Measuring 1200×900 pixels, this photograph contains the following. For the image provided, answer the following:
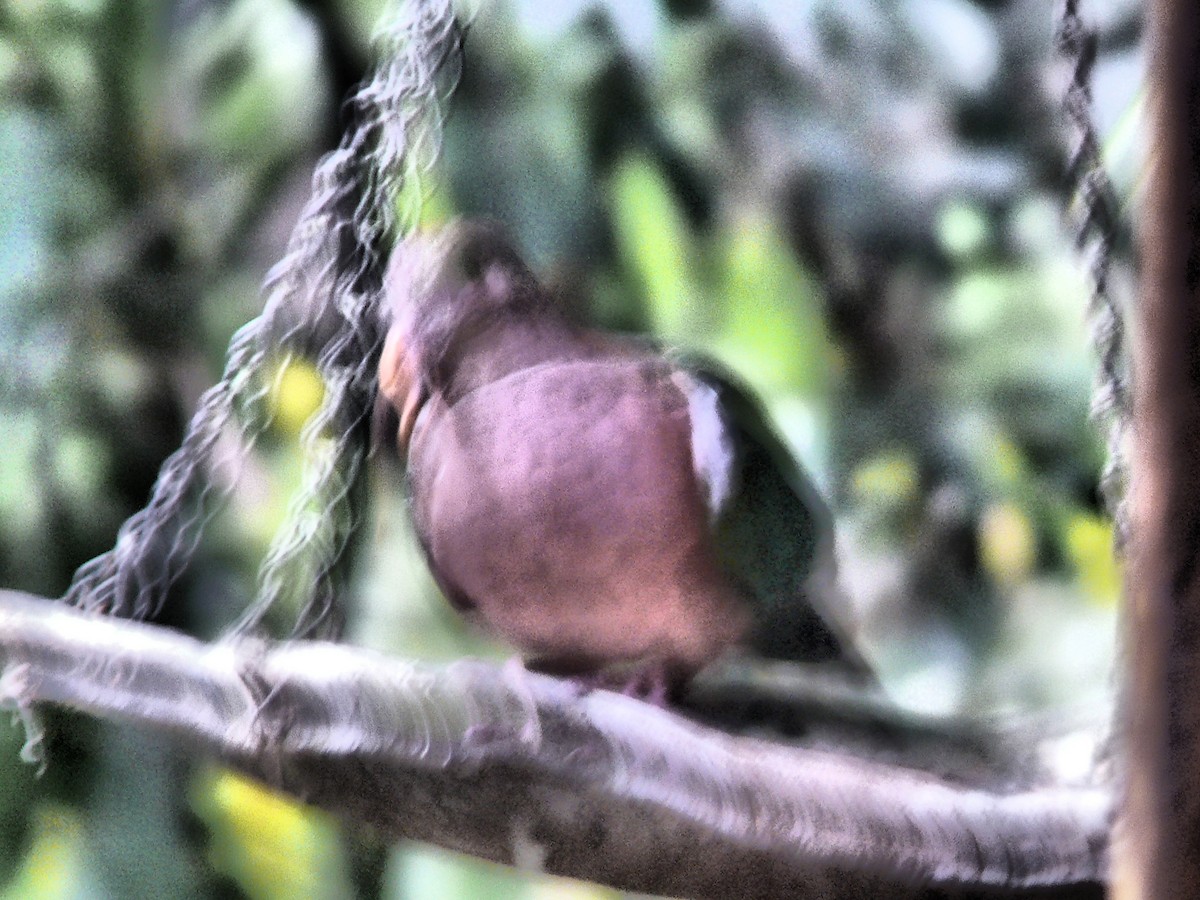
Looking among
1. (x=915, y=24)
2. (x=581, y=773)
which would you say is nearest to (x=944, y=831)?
(x=581, y=773)

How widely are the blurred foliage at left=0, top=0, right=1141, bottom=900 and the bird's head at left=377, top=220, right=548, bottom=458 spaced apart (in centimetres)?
36

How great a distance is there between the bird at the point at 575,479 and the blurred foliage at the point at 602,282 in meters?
0.35

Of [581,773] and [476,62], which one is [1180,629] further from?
[476,62]

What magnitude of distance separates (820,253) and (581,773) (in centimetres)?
88

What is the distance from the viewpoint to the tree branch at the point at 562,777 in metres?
0.51

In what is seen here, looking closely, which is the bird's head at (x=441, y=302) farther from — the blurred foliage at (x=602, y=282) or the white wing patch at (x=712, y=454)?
the blurred foliage at (x=602, y=282)

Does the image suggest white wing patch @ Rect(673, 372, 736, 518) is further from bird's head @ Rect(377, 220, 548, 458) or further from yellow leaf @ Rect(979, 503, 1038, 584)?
yellow leaf @ Rect(979, 503, 1038, 584)

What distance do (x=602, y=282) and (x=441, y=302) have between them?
44cm

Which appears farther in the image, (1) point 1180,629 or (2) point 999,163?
(2) point 999,163

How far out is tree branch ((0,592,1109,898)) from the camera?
0.51 m

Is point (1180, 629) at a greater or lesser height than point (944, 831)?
greater

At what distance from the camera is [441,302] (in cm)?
81

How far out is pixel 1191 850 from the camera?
13.1 inches

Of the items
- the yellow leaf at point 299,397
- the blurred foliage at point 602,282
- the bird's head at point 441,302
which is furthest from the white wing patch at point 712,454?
the yellow leaf at point 299,397
